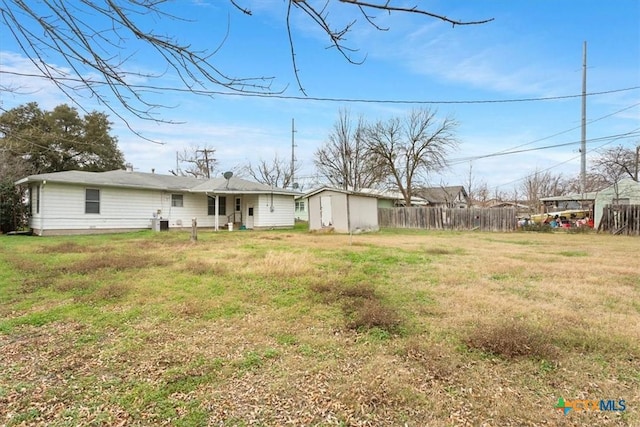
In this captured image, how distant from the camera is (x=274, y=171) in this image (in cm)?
3800

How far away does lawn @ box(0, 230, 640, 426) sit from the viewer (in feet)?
6.70

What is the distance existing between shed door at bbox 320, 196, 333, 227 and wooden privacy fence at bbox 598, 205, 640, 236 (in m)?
12.9

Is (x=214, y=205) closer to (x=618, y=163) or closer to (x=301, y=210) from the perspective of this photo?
(x=301, y=210)

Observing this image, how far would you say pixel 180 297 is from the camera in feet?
14.6

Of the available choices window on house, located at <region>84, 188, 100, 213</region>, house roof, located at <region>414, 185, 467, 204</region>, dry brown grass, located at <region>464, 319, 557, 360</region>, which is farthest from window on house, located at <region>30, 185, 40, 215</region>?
house roof, located at <region>414, 185, 467, 204</region>

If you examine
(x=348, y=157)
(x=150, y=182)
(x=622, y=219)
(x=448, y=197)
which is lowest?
(x=622, y=219)

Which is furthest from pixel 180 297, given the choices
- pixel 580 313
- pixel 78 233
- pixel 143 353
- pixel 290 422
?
pixel 78 233

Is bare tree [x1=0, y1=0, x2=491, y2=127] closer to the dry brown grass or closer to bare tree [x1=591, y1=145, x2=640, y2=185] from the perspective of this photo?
the dry brown grass

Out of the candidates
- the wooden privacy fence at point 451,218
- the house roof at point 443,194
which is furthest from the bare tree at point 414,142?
the house roof at point 443,194

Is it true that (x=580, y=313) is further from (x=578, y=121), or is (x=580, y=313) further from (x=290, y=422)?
(x=578, y=121)

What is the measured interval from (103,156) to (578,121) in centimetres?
3295

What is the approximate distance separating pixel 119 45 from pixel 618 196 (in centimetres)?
2254

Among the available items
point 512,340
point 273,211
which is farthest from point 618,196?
point 512,340

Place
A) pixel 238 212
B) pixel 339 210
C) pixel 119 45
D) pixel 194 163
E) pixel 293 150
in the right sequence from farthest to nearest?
pixel 194 163, pixel 293 150, pixel 238 212, pixel 339 210, pixel 119 45
